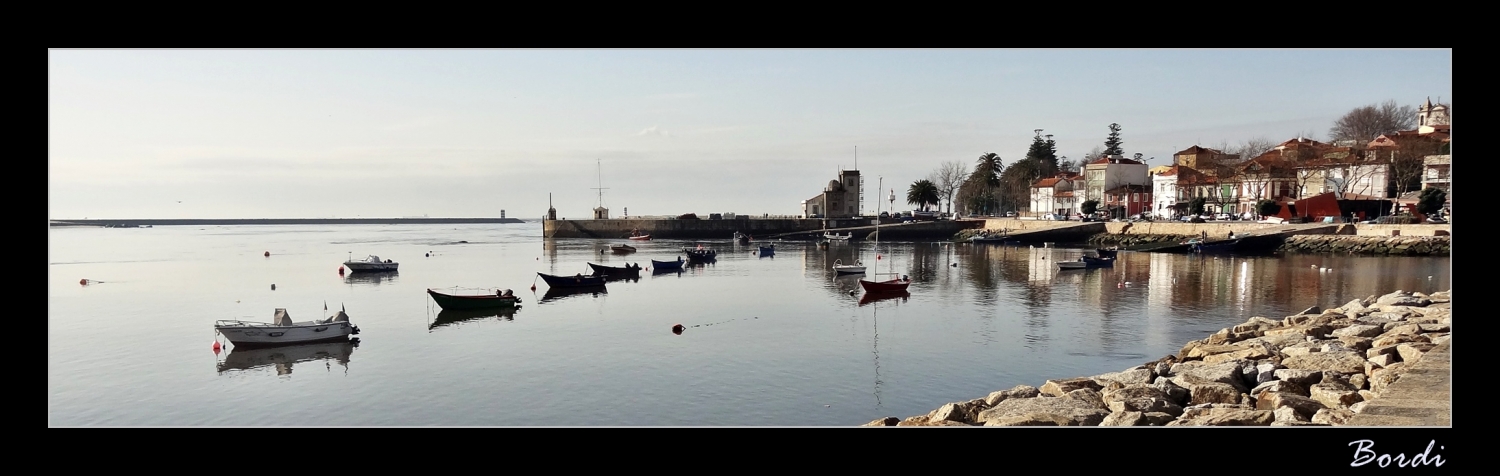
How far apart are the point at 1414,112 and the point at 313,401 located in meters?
103

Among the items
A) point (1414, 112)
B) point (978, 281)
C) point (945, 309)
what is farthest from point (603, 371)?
point (1414, 112)

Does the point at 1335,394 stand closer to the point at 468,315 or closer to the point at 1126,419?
the point at 1126,419

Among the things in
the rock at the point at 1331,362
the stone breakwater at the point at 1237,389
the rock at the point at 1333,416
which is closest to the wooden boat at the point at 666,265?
the stone breakwater at the point at 1237,389

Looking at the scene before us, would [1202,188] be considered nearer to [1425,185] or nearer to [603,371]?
[1425,185]

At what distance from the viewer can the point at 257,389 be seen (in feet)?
64.3

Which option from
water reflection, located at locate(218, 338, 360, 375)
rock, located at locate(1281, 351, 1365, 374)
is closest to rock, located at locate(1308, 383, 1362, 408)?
rock, located at locate(1281, 351, 1365, 374)

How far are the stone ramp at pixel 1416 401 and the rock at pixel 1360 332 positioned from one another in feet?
19.8

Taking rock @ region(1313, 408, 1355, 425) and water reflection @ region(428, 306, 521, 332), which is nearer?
rock @ region(1313, 408, 1355, 425)

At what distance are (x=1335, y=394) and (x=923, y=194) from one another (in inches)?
4204

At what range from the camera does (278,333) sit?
24547 mm

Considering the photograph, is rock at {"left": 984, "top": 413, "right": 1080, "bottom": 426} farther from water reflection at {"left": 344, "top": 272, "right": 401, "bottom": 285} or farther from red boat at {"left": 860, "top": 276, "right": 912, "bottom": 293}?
water reflection at {"left": 344, "top": 272, "right": 401, "bottom": 285}

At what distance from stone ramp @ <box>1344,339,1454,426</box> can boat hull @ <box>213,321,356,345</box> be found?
905 inches

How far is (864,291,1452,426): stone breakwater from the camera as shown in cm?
1260

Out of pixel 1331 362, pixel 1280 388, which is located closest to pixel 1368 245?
pixel 1331 362
